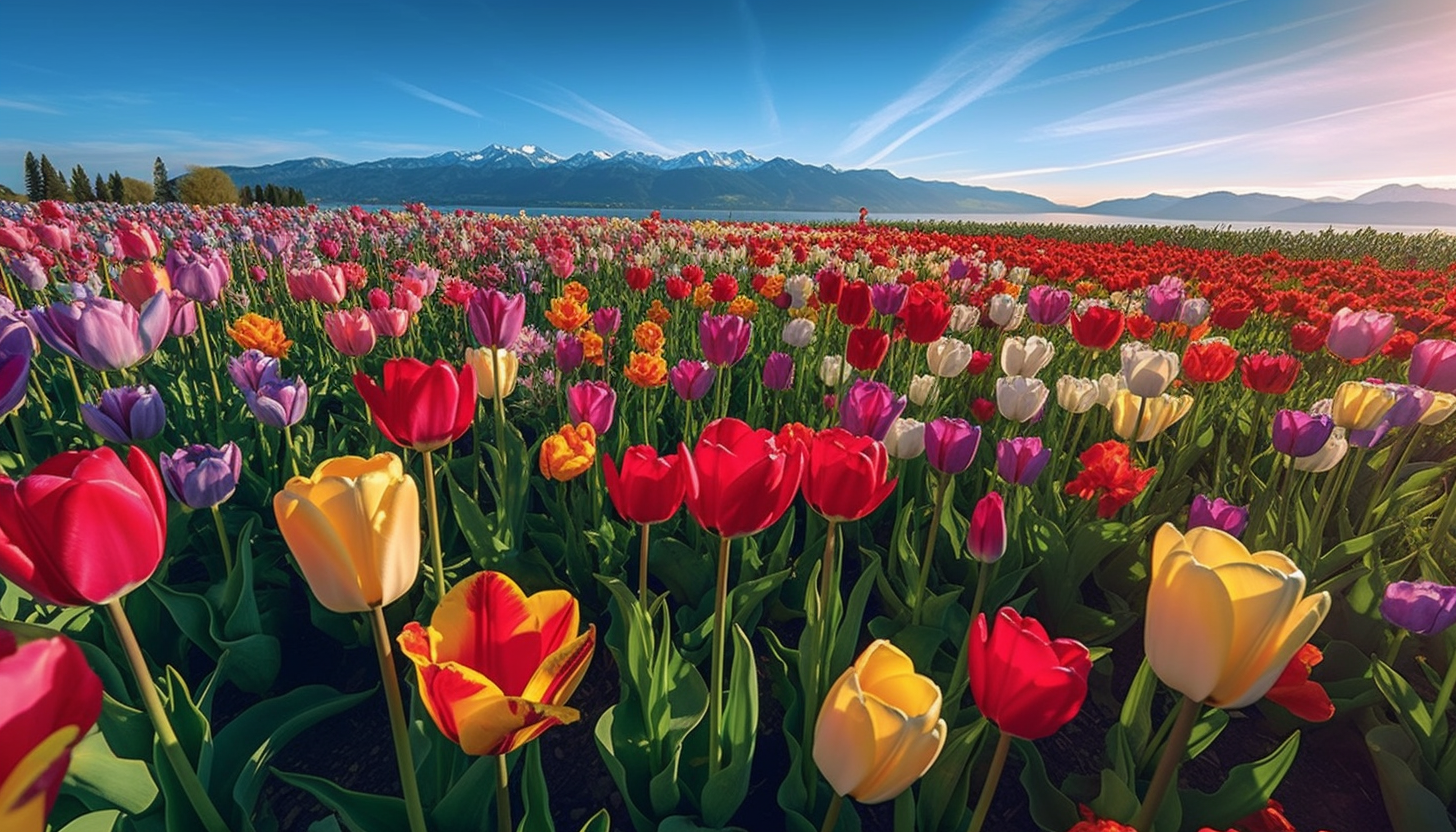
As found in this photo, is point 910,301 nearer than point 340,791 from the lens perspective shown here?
No

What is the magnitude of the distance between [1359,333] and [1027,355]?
1823 millimetres

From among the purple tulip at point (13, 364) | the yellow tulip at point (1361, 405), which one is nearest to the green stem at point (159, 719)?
the purple tulip at point (13, 364)

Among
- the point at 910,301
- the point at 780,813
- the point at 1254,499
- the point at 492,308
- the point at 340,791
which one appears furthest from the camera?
the point at 910,301

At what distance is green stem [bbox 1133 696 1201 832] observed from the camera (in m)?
1.00

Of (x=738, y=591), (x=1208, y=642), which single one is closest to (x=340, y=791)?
(x=738, y=591)

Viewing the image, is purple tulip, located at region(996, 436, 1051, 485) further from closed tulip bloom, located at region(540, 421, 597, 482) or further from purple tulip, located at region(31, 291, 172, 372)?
purple tulip, located at region(31, 291, 172, 372)

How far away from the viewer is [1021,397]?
111 inches

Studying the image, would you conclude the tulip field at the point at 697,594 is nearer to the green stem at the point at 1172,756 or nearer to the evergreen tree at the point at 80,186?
the green stem at the point at 1172,756

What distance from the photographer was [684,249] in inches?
389

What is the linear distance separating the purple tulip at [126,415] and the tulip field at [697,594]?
0.04 ft

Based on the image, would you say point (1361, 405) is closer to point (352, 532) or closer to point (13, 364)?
point (352, 532)

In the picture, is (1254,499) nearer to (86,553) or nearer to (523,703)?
(523,703)

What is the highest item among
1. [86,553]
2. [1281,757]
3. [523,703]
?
[86,553]

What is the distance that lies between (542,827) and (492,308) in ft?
5.58
